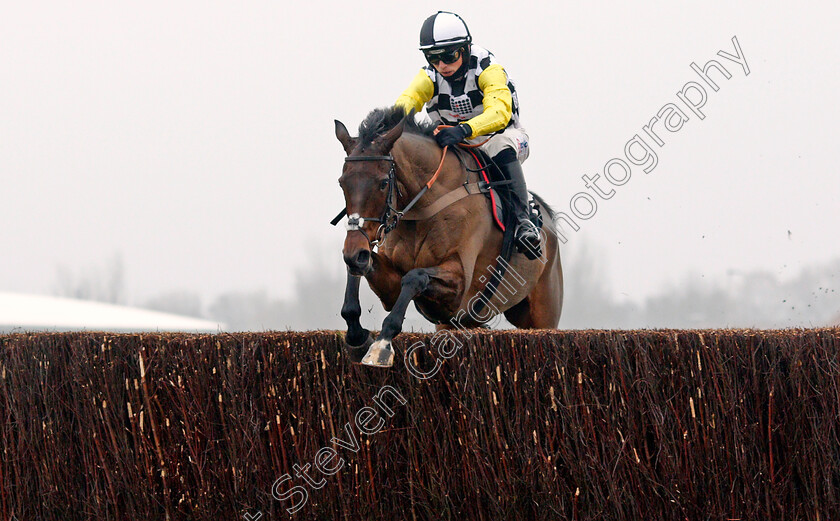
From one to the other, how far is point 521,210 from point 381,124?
159 centimetres

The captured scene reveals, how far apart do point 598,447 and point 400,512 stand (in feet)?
3.77

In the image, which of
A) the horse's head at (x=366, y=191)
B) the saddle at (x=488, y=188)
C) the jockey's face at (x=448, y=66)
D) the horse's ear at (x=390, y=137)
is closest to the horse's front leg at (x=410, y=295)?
the horse's head at (x=366, y=191)

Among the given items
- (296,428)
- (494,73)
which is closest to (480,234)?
(494,73)

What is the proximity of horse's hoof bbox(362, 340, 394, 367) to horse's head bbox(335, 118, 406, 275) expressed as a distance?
0.48 m

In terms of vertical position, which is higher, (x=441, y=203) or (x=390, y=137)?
(x=390, y=137)

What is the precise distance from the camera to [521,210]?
6.32m

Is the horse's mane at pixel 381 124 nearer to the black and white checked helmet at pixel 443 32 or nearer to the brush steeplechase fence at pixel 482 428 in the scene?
the black and white checked helmet at pixel 443 32

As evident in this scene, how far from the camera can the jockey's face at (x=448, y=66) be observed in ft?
20.2

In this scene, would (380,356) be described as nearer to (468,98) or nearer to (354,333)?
(354,333)

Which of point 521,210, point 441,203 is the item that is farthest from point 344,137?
point 521,210

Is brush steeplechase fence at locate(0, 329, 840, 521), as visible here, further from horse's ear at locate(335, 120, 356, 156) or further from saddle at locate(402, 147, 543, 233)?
saddle at locate(402, 147, 543, 233)

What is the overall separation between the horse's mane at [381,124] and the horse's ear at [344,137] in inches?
2.8

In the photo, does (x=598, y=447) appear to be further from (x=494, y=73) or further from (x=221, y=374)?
(x=494, y=73)

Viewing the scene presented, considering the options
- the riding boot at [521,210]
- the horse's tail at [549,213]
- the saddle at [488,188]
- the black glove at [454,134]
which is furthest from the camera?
the horse's tail at [549,213]
